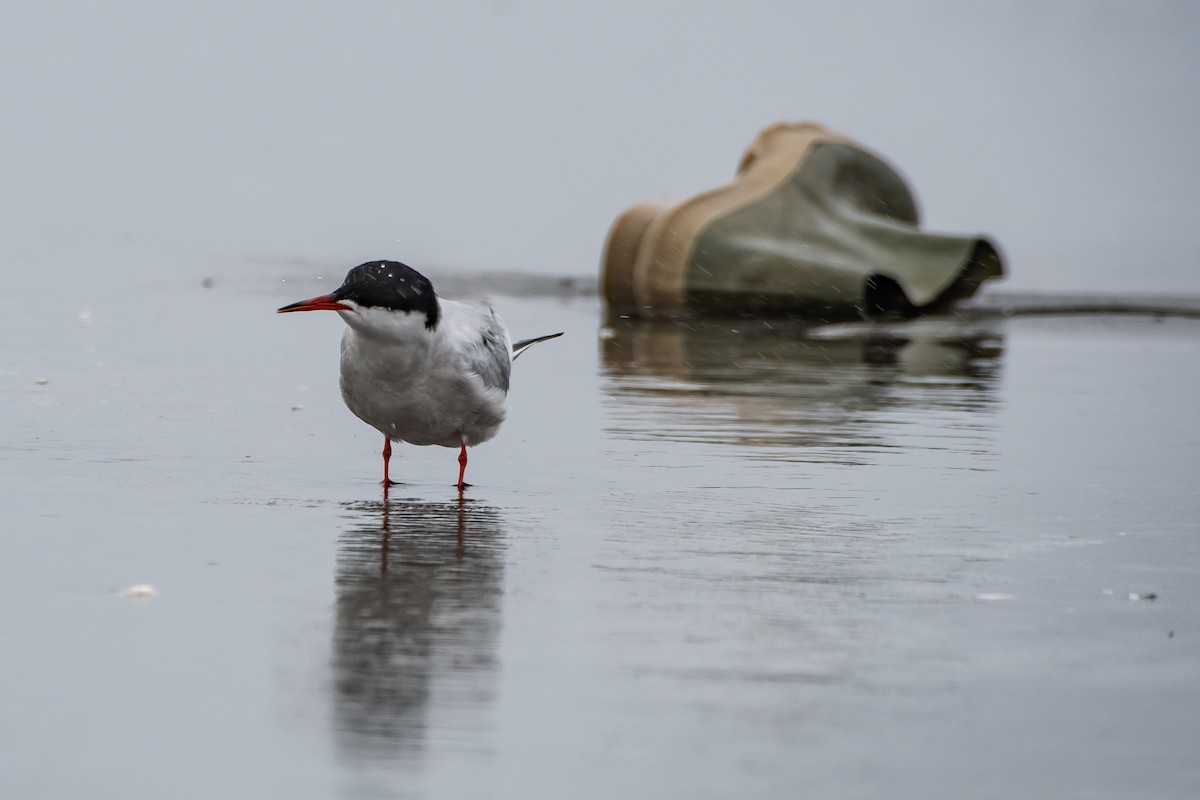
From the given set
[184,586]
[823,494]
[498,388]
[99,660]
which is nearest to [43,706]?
[99,660]

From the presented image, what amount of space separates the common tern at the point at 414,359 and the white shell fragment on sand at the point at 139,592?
1.17 m

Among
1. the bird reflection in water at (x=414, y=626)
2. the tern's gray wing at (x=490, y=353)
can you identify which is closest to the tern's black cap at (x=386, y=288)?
the tern's gray wing at (x=490, y=353)

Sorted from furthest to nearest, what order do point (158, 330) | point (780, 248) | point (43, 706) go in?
1. point (780, 248)
2. point (158, 330)
3. point (43, 706)

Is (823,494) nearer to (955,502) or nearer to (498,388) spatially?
(955,502)

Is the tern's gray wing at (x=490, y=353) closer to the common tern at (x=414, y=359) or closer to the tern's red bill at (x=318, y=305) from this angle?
the common tern at (x=414, y=359)

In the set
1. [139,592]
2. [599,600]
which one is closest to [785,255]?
[599,600]

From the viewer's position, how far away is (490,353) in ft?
25.0

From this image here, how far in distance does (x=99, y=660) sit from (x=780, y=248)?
13069 mm

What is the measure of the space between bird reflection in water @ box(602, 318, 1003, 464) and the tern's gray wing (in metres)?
1.69

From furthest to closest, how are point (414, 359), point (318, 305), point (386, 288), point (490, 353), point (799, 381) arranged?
point (799, 381) → point (490, 353) → point (414, 359) → point (386, 288) → point (318, 305)

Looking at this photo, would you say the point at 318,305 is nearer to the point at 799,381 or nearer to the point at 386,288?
the point at 386,288

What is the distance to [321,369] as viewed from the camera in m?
12.6

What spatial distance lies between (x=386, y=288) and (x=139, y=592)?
1634 millimetres

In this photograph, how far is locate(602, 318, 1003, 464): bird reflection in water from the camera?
9.86 m
